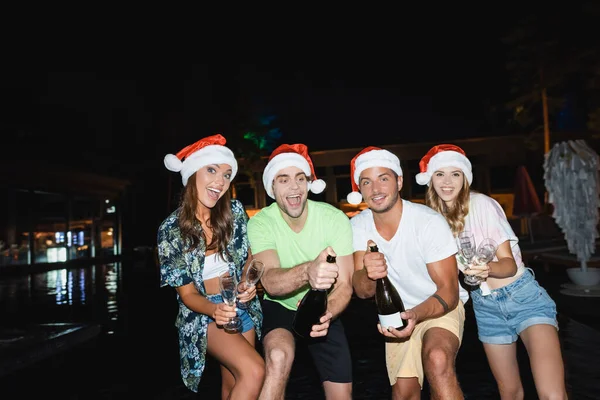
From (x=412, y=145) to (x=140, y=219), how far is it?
18.8 m

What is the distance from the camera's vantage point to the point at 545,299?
3488mm

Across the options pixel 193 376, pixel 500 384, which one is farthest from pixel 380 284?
pixel 193 376

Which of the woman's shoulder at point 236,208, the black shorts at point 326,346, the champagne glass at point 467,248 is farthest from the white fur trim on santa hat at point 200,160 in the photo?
the champagne glass at point 467,248

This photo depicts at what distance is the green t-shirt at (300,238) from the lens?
370 centimetres

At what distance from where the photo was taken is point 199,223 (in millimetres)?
3684

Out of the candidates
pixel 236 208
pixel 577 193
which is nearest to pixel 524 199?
pixel 577 193

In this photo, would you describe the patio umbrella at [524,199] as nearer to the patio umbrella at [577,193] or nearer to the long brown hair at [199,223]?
the patio umbrella at [577,193]

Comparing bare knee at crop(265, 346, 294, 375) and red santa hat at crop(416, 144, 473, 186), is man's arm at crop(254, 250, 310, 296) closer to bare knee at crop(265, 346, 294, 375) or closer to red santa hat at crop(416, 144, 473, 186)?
bare knee at crop(265, 346, 294, 375)

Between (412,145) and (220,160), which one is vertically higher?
(412,145)

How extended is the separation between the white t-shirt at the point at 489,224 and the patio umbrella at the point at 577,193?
6.18 meters

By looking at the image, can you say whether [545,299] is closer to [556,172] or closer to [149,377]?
[149,377]

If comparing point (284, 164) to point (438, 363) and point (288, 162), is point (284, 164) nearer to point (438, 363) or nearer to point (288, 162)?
point (288, 162)

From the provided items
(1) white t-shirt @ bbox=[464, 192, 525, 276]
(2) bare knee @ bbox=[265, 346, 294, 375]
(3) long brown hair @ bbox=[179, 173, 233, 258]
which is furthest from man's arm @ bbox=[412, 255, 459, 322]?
(3) long brown hair @ bbox=[179, 173, 233, 258]

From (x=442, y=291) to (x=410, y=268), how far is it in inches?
13.0
